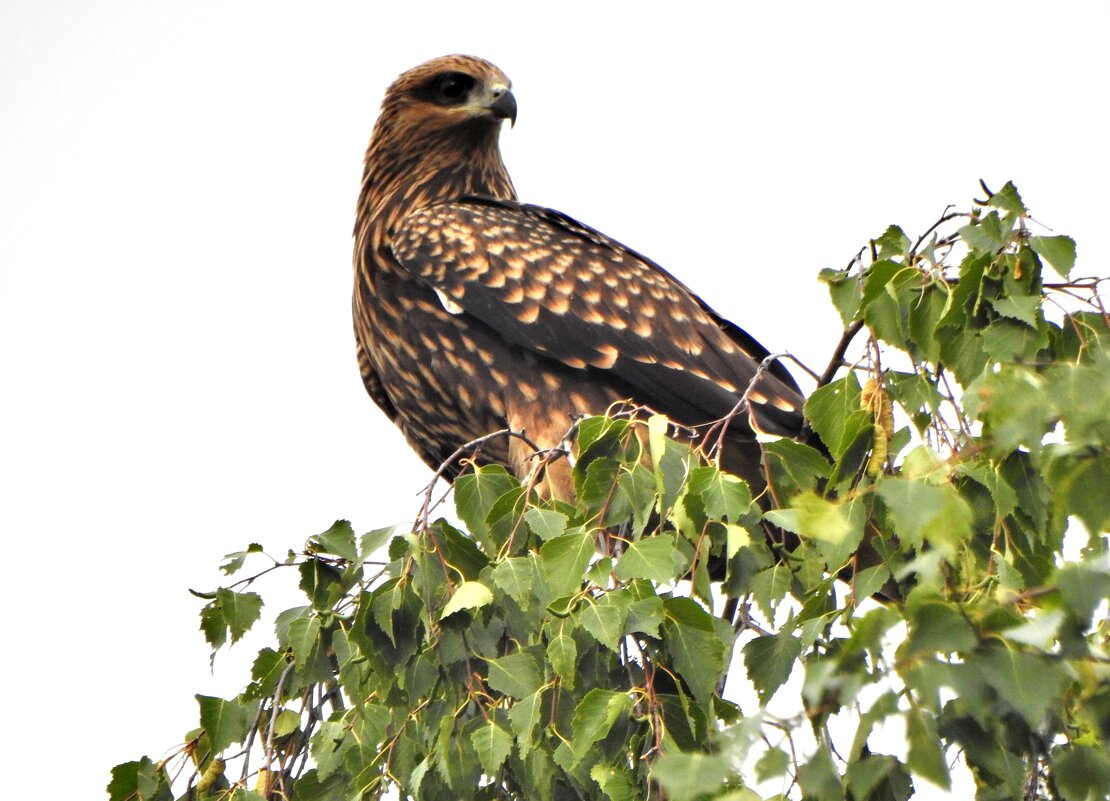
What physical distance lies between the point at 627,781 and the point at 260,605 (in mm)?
858

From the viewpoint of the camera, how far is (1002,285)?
2479mm

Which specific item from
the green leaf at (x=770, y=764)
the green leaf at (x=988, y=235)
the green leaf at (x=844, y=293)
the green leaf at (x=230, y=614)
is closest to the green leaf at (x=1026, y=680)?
the green leaf at (x=770, y=764)

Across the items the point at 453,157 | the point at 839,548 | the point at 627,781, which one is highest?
the point at 453,157

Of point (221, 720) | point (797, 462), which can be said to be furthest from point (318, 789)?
point (797, 462)

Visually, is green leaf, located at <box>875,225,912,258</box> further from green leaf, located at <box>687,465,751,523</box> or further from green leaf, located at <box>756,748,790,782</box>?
green leaf, located at <box>756,748,790,782</box>

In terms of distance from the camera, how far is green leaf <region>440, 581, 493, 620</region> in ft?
7.90

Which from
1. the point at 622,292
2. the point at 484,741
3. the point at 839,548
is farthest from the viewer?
the point at 622,292

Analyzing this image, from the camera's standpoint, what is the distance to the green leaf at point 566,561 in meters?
2.34

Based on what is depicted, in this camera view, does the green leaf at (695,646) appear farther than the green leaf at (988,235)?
No

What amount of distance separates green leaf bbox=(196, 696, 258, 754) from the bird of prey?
1.61 metres

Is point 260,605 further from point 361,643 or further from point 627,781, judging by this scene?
point 627,781

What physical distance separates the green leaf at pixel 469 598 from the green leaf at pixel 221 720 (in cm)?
54

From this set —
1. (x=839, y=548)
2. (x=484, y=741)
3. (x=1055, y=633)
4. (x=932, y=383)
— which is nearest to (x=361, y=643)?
(x=484, y=741)

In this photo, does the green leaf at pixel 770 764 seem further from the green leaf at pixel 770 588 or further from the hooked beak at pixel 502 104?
the hooked beak at pixel 502 104
